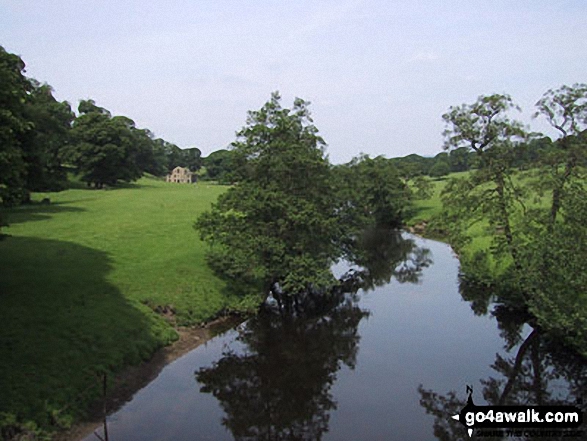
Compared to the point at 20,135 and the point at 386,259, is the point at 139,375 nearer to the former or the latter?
the point at 20,135

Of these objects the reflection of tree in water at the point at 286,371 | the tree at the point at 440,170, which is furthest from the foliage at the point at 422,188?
the tree at the point at 440,170

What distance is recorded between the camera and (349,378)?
83.6 ft

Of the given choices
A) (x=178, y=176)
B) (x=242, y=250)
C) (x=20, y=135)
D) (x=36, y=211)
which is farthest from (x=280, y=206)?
(x=178, y=176)

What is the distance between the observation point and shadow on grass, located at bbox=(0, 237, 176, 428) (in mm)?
19656

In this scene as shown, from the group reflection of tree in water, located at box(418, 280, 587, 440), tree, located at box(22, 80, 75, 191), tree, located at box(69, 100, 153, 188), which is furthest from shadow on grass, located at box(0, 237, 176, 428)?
tree, located at box(69, 100, 153, 188)

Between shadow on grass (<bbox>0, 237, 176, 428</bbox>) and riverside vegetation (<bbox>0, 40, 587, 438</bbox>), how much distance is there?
85 millimetres

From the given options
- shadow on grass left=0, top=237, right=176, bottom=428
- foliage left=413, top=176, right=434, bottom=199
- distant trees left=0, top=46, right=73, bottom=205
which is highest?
distant trees left=0, top=46, right=73, bottom=205

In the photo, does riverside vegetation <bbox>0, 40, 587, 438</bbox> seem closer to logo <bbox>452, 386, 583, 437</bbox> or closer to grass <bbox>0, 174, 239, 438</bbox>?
grass <bbox>0, 174, 239, 438</bbox>

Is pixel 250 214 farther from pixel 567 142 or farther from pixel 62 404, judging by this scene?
pixel 567 142

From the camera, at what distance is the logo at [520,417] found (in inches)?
805

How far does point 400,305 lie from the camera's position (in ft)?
132

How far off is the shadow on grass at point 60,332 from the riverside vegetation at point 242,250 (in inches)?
3.4

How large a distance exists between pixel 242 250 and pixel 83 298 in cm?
1151

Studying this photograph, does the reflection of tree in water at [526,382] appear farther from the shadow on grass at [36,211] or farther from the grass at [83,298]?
the shadow on grass at [36,211]
